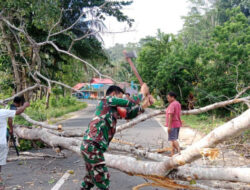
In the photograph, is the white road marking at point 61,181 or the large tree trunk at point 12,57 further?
the large tree trunk at point 12,57

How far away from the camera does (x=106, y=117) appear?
3.53 m

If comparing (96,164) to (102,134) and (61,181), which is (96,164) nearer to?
(102,134)

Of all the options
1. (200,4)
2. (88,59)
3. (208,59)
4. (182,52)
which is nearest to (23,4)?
(88,59)

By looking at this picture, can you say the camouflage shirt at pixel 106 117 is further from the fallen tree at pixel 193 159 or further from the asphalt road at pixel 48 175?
the asphalt road at pixel 48 175

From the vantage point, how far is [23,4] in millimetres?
9594

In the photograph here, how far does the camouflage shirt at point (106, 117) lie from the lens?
11.4ft

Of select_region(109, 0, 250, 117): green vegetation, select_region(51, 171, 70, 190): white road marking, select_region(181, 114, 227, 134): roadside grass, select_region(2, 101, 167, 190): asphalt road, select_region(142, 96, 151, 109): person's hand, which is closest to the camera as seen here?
select_region(142, 96, 151, 109): person's hand

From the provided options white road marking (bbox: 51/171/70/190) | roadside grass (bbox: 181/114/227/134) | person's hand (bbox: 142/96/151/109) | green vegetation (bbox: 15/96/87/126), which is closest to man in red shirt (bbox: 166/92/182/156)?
white road marking (bbox: 51/171/70/190)

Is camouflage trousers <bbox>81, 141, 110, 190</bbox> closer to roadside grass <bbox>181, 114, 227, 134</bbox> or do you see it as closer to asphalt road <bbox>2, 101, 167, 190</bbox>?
asphalt road <bbox>2, 101, 167, 190</bbox>

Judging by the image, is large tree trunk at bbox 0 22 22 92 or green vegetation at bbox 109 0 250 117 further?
green vegetation at bbox 109 0 250 117

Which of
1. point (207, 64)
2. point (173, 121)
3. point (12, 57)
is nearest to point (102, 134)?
point (173, 121)

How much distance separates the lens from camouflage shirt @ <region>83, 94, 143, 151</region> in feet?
11.4

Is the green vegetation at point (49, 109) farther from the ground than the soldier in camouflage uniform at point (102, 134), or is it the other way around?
the soldier in camouflage uniform at point (102, 134)

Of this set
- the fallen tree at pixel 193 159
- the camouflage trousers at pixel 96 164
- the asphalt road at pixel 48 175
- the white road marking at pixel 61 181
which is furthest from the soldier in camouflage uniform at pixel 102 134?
the white road marking at pixel 61 181
